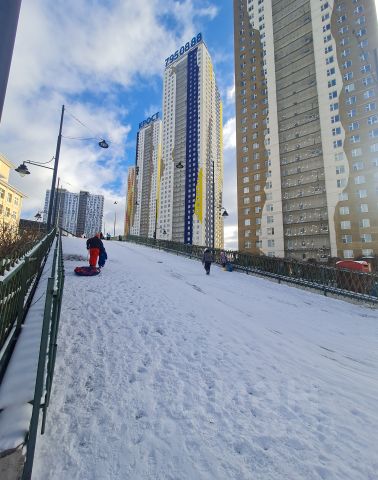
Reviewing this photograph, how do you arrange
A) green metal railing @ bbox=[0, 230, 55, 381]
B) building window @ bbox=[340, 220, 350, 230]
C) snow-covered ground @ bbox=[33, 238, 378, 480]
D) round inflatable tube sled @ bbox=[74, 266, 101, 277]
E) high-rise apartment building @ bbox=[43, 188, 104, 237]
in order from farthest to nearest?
1. high-rise apartment building @ bbox=[43, 188, 104, 237]
2. building window @ bbox=[340, 220, 350, 230]
3. round inflatable tube sled @ bbox=[74, 266, 101, 277]
4. green metal railing @ bbox=[0, 230, 55, 381]
5. snow-covered ground @ bbox=[33, 238, 378, 480]

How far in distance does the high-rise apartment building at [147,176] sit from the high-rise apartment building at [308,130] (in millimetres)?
62574

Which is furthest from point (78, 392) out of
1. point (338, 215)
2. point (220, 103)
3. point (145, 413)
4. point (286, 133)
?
point (220, 103)

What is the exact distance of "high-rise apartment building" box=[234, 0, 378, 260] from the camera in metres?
47.2

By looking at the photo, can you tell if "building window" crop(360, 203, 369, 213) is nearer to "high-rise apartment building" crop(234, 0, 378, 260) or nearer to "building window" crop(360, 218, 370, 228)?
"high-rise apartment building" crop(234, 0, 378, 260)

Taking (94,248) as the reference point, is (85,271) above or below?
below

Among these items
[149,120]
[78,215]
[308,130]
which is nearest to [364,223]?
[308,130]

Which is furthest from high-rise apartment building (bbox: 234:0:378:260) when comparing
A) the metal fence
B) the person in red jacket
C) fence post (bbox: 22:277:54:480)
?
fence post (bbox: 22:277:54:480)

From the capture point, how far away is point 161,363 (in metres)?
4.28

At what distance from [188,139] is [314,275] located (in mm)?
107950

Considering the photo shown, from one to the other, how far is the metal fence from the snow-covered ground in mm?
6606

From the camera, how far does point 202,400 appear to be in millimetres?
3414

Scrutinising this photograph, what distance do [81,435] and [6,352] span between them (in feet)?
5.73

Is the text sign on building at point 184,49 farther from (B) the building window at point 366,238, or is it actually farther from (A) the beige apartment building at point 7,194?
(B) the building window at point 366,238

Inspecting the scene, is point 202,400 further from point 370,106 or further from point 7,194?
point 7,194
